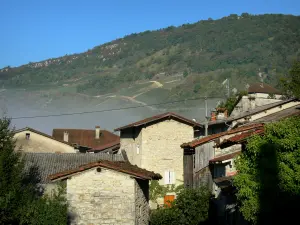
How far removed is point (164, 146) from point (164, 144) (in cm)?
18

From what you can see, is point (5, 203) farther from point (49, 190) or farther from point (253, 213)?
point (49, 190)

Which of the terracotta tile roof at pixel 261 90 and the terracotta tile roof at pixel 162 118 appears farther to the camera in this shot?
the terracotta tile roof at pixel 261 90

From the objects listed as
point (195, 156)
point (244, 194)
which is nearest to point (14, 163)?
point (244, 194)

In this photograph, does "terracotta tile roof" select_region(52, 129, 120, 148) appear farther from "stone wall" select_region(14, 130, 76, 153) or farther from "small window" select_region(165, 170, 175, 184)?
"small window" select_region(165, 170, 175, 184)

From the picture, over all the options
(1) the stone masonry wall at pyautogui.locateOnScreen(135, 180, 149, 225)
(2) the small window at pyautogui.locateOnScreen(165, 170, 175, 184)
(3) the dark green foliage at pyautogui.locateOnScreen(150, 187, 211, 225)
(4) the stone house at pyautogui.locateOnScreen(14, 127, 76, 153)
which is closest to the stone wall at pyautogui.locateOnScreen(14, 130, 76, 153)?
(4) the stone house at pyautogui.locateOnScreen(14, 127, 76, 153)

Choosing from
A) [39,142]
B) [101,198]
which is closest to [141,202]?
[101,198]

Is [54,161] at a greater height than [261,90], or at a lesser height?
lesser

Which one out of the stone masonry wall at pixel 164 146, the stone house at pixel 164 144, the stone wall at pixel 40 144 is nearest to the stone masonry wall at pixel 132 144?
the stone house at pixel 164 144

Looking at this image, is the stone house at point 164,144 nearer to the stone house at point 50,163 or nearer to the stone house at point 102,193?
the stone house at point 50,163

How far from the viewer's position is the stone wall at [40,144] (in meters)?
52.6

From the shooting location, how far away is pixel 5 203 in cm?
2072

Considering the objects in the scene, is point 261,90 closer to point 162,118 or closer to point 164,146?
point 162,118

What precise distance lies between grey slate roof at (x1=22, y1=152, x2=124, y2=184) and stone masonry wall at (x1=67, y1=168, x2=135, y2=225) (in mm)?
12573

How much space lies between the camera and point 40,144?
174 ft
